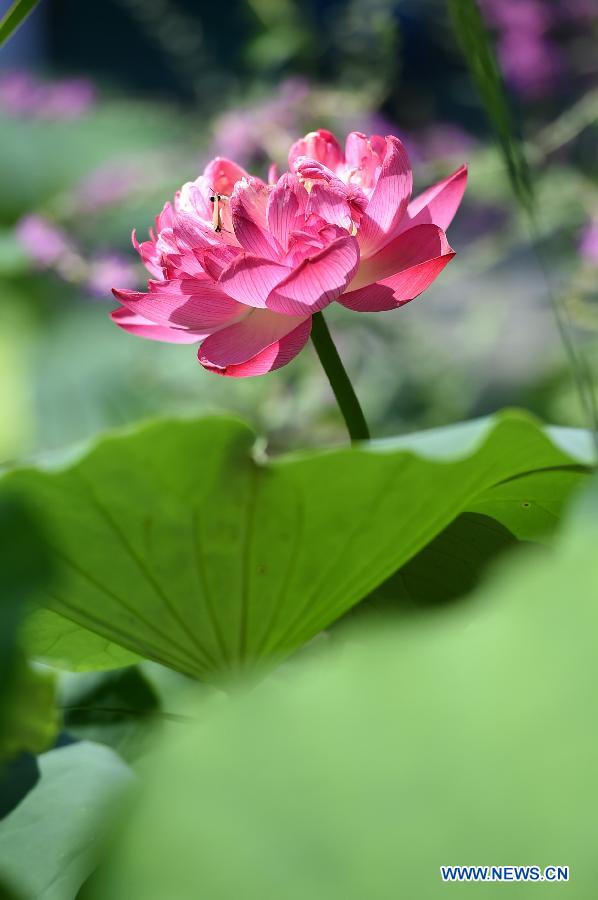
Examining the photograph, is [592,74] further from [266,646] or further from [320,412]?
[266,646]

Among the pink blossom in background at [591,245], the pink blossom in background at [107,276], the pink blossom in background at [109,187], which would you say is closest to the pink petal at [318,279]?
the pink blossom in background at [591,245]

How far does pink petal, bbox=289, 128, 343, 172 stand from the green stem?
0.08 metres

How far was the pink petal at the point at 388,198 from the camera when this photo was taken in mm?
379

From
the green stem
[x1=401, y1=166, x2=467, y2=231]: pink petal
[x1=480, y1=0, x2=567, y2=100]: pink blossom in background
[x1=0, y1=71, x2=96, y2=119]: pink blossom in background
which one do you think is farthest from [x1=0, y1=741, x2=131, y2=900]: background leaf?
[x1=0, y1=71, x2=96, y2=119]: pink blossom in background

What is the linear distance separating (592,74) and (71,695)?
5.56ft

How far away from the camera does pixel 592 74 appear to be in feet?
5.90

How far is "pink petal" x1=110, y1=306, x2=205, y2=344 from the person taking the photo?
0.42 m

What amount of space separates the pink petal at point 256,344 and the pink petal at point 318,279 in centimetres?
2

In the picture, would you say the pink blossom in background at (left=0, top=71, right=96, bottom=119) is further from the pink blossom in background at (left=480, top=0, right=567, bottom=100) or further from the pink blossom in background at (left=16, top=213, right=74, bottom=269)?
the pink blossom in background at (left=480, top=0, right=567, bottom=100)

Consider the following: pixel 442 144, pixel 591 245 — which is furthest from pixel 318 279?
pixel 442 144

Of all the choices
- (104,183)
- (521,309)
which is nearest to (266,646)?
(104,183)

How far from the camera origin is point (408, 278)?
389 millimetres

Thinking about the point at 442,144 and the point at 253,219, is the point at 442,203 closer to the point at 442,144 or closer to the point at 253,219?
the point at 253,219

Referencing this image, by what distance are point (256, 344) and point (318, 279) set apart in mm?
51
